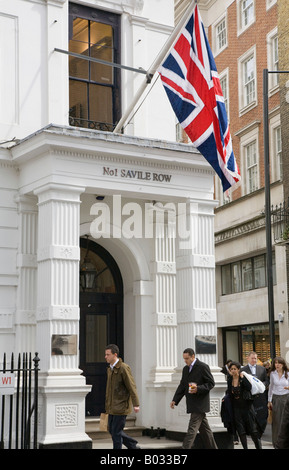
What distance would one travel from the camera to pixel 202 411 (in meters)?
13.5

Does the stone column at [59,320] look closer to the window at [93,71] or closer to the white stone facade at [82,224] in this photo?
the white stone facade at [82,224]

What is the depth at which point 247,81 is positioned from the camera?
3275cm

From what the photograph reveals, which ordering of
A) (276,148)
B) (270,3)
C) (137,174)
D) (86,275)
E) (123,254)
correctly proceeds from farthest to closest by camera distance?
(270,3), (276,148), (123,254), (86,275), (137,174)

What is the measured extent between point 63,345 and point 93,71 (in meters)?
6.07

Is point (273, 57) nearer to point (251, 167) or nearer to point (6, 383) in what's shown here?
point (251, 167)

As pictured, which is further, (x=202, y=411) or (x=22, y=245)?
(x=22, y=245)

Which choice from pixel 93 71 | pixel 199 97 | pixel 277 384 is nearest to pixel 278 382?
pixel 277 384

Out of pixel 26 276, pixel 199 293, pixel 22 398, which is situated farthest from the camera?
pixel 199 293

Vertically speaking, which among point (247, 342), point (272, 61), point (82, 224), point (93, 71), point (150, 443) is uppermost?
point (272, 61)

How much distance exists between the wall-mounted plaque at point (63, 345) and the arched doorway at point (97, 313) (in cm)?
230

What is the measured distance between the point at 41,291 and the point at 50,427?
2.42m

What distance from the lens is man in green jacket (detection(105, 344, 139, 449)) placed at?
42.5 feet

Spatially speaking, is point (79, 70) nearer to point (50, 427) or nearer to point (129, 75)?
point (129, 75)
